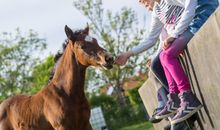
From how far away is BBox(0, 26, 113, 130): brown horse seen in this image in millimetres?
7863

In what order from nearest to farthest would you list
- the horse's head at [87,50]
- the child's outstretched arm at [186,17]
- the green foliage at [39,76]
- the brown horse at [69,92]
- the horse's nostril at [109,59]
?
the child's outstretched arm at [186,17] < the horse's nostril at [109,59] < the horse's head at [87,50] < the brown horse at [69,92] < the green foliage at [39,76]

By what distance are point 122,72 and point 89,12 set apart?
20.9 ft

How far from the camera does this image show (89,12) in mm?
51781

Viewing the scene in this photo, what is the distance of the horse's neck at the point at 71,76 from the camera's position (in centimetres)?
820

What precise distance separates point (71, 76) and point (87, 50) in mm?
632

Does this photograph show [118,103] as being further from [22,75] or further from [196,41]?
[196,41]

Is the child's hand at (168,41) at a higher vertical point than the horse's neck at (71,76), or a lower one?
higher

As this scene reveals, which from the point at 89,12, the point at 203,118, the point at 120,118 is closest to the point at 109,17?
the point at 89,12

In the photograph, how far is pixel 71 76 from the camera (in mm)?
8266

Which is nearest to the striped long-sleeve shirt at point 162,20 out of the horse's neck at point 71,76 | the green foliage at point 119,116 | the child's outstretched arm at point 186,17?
the child's outstretched arm at point 186,17

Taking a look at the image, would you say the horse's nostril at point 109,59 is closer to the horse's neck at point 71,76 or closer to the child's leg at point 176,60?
the horse's neck at point 71,76

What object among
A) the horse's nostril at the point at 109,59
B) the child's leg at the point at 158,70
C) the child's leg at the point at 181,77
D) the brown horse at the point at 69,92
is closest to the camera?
the child's leg at the point at 181,77

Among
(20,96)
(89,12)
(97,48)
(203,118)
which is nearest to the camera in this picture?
(203,118)

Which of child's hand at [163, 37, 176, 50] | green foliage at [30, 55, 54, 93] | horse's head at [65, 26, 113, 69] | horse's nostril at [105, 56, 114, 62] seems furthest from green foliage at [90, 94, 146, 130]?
child's hand at [163, 37, 176, 50]
